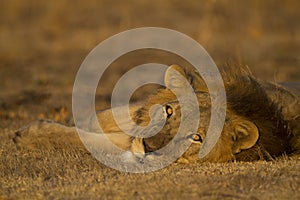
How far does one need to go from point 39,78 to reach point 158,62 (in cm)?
201

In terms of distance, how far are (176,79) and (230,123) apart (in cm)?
66

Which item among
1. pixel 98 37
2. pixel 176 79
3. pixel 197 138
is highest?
pixel 176 79

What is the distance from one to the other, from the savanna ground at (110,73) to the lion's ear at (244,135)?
22 centimetres

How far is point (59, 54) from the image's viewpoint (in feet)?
35.6

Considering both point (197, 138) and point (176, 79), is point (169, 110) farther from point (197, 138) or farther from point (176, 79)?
point (176, 79)

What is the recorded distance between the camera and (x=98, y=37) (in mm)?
11703

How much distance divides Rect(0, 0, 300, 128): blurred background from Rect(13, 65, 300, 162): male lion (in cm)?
96

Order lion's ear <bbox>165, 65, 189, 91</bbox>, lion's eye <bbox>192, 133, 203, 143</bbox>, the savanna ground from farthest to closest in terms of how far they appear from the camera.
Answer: lion's ear <bbox>165, 65, 189, 91</bbox>, lion's eye <bbox>192, 133, 203, 143</bbox>, the savanna ground

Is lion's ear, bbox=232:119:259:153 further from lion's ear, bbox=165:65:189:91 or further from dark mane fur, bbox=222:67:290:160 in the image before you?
lion's ear, bbox=165:65:189:91

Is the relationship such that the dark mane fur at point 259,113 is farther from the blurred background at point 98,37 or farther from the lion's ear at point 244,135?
the blurred background at point 98,37

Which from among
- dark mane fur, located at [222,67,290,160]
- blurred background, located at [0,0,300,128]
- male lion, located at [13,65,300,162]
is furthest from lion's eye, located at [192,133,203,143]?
blurred background, located at [0,0,300,128]

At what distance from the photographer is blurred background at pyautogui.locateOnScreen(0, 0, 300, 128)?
757 centimetres

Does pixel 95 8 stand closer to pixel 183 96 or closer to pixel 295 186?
pixel 183 96

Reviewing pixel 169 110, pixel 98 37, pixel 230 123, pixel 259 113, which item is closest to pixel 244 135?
pixel 230 123
